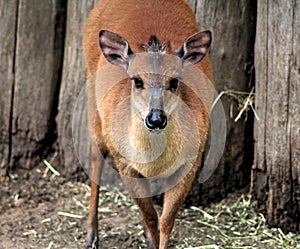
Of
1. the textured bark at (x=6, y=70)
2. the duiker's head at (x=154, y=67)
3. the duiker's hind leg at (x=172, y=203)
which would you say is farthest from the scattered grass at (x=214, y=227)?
the duiker's head at (x=154, y=67)

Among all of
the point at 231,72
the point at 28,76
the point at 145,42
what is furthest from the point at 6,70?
the point at 231,72

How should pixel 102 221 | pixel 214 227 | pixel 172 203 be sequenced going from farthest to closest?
pixel 102 221 → pixel 214 227 → pixel 172 203

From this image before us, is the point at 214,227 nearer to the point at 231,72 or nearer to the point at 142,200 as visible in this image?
the point at 142,200

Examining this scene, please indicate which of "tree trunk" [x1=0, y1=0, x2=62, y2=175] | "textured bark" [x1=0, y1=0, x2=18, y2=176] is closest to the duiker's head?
"tree trunk" [x1=0, y1=0, x2=62, y2=175]

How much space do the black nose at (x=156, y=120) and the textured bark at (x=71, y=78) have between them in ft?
6.08

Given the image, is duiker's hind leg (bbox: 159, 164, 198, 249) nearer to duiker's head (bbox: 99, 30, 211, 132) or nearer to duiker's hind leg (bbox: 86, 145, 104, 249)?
duiker's head (bbox: 99, 30, 211, 132)

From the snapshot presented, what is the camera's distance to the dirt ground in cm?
610

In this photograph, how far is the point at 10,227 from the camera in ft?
20.7

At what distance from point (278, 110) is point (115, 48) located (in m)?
1.38

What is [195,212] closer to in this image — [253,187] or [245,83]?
[253,187]

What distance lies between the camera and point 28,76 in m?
6.88

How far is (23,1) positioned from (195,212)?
218 centimetres

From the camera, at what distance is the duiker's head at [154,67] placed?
511cm

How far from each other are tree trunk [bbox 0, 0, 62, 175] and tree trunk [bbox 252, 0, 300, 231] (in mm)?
1733
